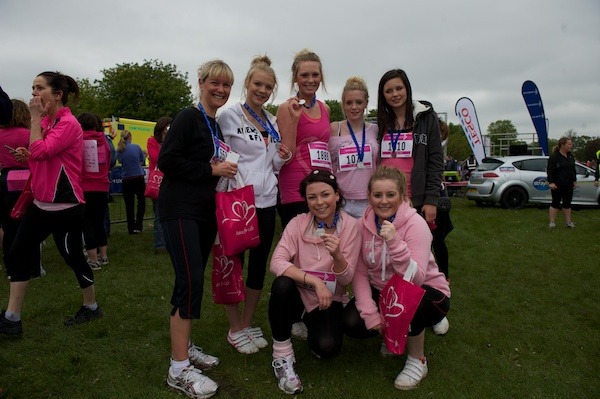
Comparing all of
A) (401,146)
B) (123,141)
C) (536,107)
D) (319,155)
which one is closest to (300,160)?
(319,155)

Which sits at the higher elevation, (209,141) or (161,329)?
(209,141)

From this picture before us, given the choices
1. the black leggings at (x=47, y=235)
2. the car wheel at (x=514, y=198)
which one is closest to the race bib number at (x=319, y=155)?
the black leggings at (x=47, y=235)

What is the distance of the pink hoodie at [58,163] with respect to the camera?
3.05 meters

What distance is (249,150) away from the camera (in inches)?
105

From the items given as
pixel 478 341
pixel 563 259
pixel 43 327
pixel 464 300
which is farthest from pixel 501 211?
pixel 43 327

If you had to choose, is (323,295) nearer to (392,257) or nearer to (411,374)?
(392,257)

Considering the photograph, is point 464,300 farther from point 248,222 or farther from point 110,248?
point 110,248

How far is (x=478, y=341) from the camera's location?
319 centimetres

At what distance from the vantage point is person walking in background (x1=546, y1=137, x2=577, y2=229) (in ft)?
27.5

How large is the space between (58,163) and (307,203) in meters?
1.85

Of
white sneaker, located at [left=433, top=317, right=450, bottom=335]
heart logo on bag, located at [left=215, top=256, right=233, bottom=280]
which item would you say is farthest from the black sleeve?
white sneaker, located at [left=433, top=317, right=450, bottom=335]

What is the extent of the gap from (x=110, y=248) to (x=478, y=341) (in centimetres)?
513

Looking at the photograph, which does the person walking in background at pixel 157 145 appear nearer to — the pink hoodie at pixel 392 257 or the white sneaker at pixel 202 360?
the white sneaker at pixel 202 360

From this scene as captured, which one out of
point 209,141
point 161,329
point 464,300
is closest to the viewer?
point 209,141
